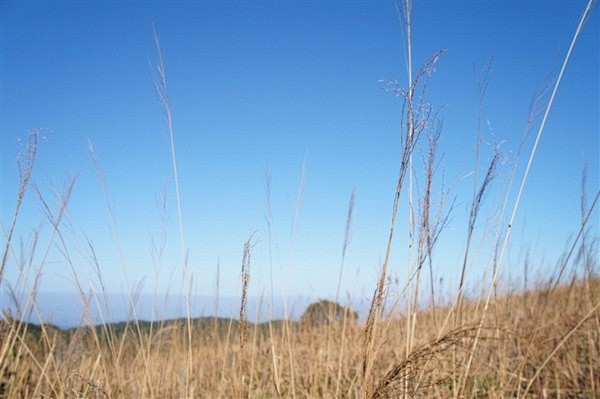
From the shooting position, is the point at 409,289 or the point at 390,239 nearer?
the point at 390,239

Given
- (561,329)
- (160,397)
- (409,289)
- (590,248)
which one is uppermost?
(590,248)

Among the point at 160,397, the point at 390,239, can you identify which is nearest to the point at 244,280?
the point at 390,239

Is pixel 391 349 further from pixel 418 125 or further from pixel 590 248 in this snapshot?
pixel 418 125

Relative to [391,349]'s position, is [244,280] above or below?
above

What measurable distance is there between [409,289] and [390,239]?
0.43 metres

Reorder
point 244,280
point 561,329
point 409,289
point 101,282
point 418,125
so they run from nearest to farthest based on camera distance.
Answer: point 418,125, point 244,280, point 409,289, point 101,282, point 561,329

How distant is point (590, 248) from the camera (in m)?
3.26

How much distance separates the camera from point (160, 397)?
3012mm

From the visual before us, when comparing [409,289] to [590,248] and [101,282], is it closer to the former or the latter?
[101,282]

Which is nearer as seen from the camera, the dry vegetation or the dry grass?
the dry vegetation

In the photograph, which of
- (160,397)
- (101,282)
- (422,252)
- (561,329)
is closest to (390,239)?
(422,252)

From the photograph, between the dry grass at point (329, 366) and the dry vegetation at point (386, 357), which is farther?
the dry grass at point (329, 366)

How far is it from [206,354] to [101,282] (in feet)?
8.88

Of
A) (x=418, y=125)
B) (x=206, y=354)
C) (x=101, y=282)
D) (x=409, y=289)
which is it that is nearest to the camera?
(x=418, y=125)
